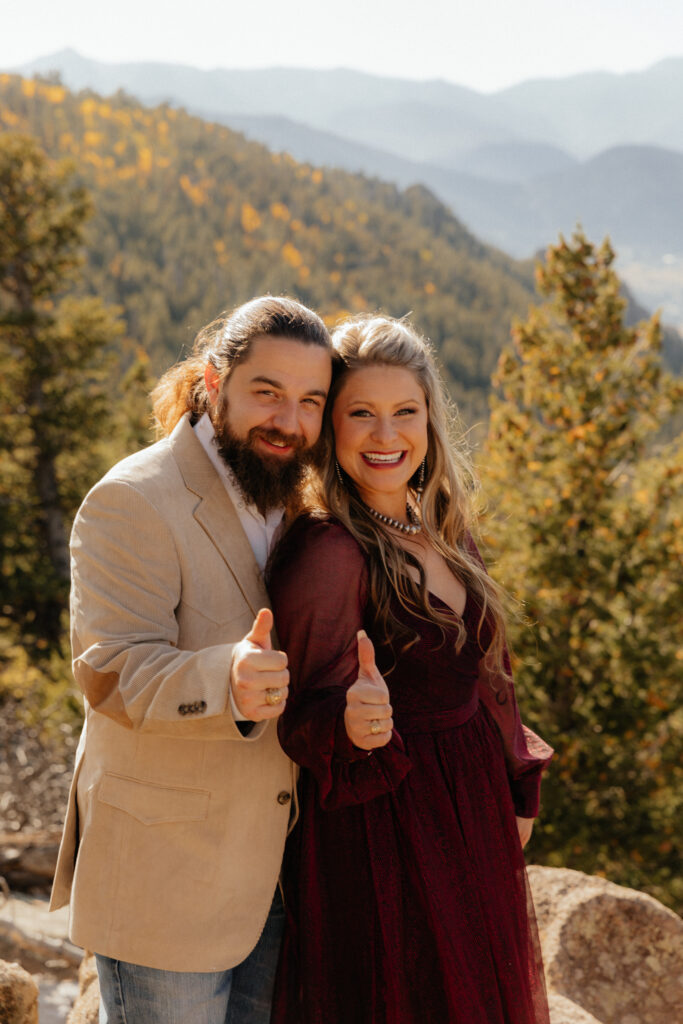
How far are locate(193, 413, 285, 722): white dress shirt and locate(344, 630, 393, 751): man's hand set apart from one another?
45 cm

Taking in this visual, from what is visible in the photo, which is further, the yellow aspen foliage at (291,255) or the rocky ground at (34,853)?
the yellow aspen foliage at (291,255)

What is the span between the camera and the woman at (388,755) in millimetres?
1949

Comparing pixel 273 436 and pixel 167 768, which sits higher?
pixel 273 436

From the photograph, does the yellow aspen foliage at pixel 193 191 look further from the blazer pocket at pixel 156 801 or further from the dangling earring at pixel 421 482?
the blazer pocket at pixel 156 801

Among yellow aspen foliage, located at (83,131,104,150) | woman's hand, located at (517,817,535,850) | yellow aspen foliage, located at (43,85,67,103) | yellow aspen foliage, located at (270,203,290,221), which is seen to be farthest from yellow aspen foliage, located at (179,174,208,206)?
woman's hand, located at (517,817,535,850)

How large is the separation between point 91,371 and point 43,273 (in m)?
1.99

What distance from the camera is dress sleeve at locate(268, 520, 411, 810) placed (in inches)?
74.3

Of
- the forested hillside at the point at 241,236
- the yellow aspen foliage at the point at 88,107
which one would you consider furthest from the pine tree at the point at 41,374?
the yellow aspen foliage at the point at 88,107

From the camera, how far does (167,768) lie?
196 cm

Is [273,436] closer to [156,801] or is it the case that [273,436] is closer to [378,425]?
[378,425]

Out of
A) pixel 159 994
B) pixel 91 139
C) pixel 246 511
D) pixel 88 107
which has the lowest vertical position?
pixel 159 994

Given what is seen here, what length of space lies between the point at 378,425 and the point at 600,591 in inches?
232

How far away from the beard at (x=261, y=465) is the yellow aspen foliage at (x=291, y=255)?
7969 centimetres

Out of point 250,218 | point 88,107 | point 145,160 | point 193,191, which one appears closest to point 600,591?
point 250,218
